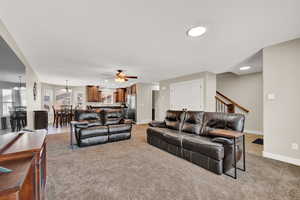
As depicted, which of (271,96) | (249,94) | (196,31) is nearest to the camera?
(196,31)

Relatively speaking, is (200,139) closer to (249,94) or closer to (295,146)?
(295,146)

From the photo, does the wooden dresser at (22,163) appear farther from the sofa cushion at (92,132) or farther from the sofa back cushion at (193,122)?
the sofa back cushion at (193,122)

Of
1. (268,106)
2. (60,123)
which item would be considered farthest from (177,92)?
(60,123)

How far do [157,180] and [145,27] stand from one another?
2.40 meters

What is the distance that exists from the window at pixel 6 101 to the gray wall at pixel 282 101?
433 cm

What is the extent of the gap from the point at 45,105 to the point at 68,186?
7.32 m

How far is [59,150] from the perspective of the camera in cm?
319

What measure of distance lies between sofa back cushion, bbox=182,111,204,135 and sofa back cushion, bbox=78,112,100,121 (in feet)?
9.40

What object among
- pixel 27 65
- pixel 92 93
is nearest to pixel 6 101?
pixel 27 65

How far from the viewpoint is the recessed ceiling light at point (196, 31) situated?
1997mm

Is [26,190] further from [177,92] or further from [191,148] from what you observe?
[177,92]

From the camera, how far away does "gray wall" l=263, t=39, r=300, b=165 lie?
245 centimetres

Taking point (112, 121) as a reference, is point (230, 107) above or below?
above

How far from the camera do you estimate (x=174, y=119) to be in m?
3.62
